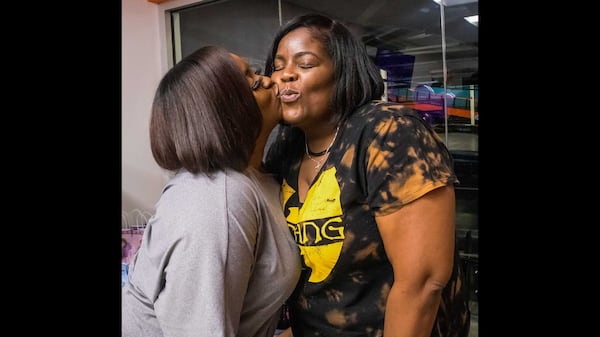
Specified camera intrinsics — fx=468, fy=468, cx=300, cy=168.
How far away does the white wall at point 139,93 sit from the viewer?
0.67m

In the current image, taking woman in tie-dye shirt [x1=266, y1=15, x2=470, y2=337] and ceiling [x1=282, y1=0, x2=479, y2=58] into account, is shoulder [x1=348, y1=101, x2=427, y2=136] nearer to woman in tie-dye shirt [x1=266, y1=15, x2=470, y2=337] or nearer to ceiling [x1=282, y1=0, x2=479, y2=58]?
woman in tie-dye shirt [x1=266, y1=15, x2=470, y2=337]

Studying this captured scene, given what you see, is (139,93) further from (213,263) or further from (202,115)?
(213,263)

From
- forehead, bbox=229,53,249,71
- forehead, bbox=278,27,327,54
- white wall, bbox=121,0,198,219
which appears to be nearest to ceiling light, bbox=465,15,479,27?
forehead, bbox=278,27,327,54

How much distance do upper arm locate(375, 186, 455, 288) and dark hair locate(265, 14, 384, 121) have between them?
174 mm

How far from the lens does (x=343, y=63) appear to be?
642 mm

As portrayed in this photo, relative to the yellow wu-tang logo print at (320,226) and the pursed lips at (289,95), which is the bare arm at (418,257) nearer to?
the yellow wu-tang logo print at (320,226)

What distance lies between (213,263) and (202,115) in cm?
18

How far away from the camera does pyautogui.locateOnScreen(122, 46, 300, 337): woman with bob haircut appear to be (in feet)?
1.73

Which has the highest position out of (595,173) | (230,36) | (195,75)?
(230,36)

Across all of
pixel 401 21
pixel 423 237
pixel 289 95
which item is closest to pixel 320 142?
pixel 289 95

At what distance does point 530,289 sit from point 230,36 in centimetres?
66
